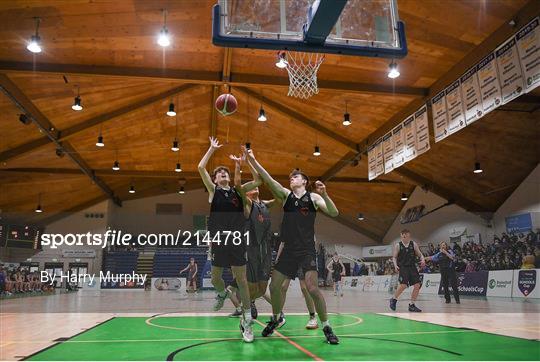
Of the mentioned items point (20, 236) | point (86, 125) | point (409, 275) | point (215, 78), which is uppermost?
point (215, 78)

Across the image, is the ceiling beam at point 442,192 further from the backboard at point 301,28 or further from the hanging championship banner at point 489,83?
the backboard at point 301,28

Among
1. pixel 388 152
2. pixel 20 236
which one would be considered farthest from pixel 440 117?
pixel 20 236

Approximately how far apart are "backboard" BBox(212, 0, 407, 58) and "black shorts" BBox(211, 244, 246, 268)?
2588mm

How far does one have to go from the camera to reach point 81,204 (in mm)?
30562

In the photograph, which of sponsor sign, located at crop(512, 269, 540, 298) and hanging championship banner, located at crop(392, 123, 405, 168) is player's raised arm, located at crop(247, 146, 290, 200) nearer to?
hanging championship banner, located at crop(392, 123, 405, 168)

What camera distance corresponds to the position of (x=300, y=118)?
56.1 ft

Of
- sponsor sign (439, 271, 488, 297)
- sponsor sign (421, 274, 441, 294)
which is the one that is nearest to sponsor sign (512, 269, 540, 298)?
sponsor sign (439, 271, 488, 297)

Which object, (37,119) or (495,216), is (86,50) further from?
(495,216)

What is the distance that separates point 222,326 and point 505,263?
1512cm

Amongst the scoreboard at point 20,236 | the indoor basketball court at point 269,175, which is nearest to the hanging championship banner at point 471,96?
the indoor basketball court at point 269,175

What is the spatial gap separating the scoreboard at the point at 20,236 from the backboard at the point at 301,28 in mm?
24667

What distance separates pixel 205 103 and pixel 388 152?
7.60 meters

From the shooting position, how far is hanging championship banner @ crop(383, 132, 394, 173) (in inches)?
592

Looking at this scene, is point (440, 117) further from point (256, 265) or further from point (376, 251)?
point (376, 251)
